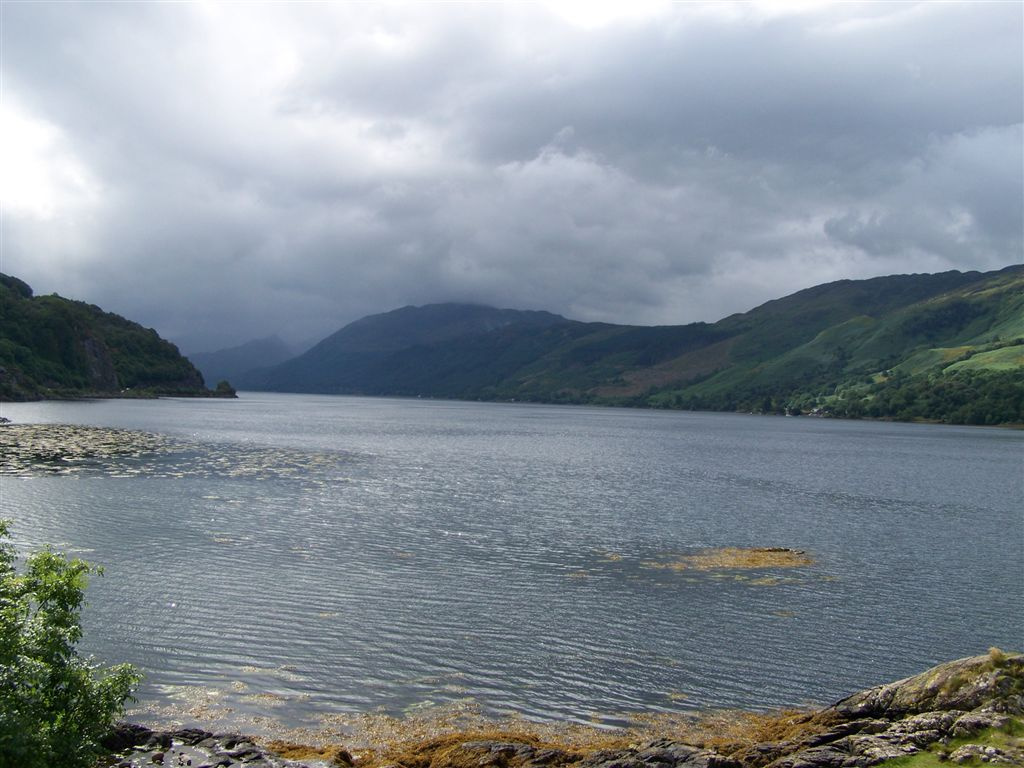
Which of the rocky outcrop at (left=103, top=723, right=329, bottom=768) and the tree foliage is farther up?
the tree foliage

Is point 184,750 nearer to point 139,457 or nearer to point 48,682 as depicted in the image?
point 48,682

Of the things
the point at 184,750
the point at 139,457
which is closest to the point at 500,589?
the point at 184,750

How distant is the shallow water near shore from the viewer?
2666 centimetres

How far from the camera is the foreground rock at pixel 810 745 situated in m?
19.5

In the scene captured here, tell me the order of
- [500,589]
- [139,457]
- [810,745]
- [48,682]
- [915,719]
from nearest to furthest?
[48,682] < [810,745] < [915,719] < [500,589] < [139,457]

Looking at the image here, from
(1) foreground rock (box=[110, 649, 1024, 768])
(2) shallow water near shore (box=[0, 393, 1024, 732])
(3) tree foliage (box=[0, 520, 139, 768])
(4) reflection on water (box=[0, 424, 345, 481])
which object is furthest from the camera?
(4) reflection on water (box=[0, 424, 345, 481])

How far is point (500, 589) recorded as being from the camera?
129ft

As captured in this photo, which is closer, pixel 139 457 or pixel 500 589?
pixel 500 589

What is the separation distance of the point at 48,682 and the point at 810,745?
20.3 meters

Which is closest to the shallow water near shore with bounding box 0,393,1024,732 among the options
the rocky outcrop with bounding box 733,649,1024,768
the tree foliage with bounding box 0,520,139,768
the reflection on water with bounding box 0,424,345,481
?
the reflection on water with bounding box 0,424,345,481

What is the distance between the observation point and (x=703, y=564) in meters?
47.1

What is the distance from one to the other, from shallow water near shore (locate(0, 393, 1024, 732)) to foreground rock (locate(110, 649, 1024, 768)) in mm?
2543

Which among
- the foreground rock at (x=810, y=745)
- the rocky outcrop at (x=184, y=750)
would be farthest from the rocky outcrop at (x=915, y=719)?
the rocky outcrop at (x=184, y=750)

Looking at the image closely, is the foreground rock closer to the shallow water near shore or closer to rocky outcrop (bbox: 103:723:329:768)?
rocky outcrop (bbox: 103:723:329:768)
